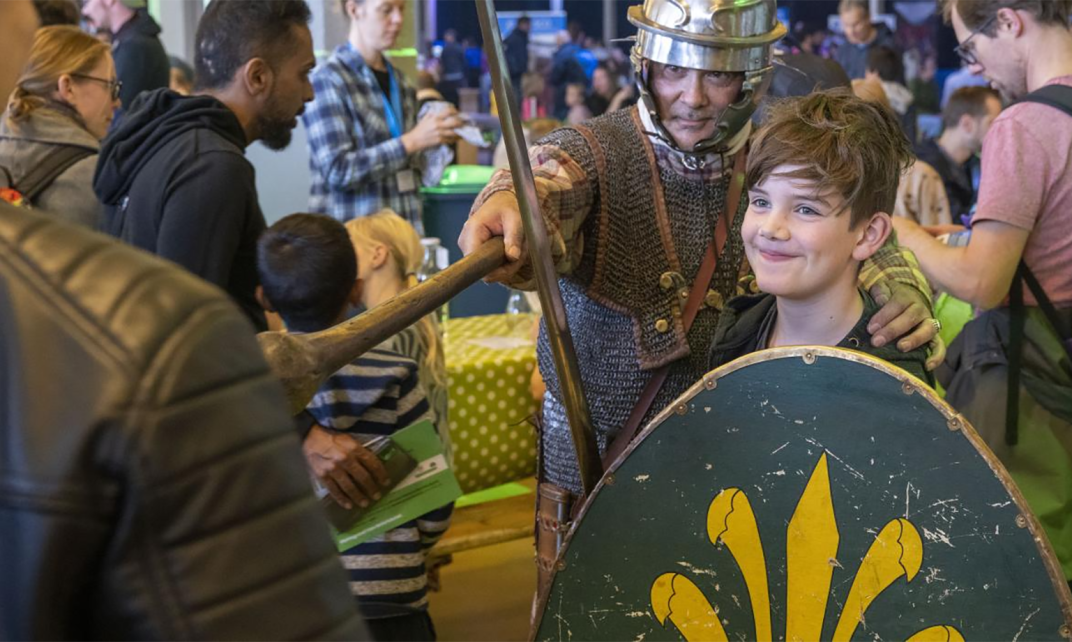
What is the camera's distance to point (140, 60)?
4414mm

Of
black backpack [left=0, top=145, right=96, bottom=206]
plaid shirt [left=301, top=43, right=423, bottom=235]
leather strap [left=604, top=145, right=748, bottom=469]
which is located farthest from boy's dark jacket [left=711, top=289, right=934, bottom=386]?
plaid shirt [left=301, top=43, right=423, bottom=235]

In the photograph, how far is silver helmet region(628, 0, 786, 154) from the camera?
2.03 meters

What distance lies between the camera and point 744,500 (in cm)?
156

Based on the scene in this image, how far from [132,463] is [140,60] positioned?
163 inches

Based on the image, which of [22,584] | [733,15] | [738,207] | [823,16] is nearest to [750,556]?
[738,207]

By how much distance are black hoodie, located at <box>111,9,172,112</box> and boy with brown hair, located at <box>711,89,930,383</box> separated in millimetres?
3138

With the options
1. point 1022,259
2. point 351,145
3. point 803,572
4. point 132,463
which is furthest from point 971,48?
point 351,145

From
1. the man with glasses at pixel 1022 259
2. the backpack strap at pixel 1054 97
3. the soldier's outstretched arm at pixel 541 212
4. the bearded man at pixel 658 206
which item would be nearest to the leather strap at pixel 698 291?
the bearded man at pixel 658 206

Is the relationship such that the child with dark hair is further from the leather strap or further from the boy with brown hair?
the boy with brown hair

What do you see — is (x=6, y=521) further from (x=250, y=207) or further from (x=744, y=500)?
(x=250, y=207)

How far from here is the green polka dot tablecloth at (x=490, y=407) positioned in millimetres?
3990

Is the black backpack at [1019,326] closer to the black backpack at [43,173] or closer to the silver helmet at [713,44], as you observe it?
the silver helmet at [713,44]

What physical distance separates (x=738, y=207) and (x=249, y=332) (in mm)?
1625

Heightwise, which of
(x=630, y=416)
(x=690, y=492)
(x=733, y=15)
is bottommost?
(x=630, y=416)
